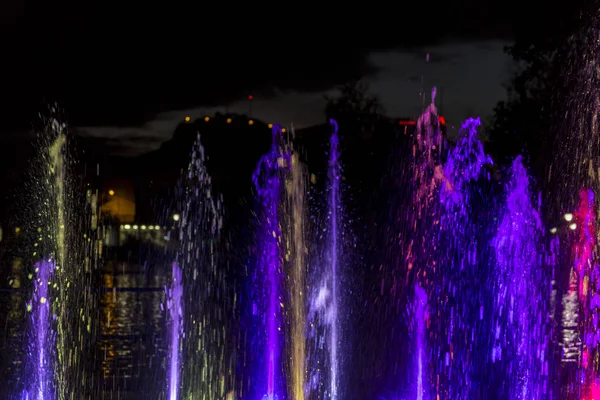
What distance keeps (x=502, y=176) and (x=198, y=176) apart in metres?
6.55

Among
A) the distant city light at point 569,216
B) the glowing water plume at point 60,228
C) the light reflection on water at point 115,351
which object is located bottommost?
the light reflection on water at point 115,351

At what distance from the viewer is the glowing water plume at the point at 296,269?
8422 mm

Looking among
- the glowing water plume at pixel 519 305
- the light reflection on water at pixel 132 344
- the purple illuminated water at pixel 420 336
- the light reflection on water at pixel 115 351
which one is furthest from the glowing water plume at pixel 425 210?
the light reflection on water at pixel 115 351

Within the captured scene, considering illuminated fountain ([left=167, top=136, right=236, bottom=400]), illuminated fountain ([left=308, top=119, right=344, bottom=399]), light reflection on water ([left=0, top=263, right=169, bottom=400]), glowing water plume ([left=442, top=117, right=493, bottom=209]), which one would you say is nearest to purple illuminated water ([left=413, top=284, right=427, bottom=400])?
illuminated fountain ([left=308, top=119, right=344, bottom=399])

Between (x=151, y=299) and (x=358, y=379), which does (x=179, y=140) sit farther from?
(x=358, y=379)

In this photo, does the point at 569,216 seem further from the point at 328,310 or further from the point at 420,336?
the point at 328,310

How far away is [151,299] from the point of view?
19.4 meters

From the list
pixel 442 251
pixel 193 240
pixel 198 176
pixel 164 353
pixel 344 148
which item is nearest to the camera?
pixel 164 353

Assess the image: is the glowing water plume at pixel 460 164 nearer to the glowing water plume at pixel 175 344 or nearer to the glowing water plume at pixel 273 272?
the glowing water plume at pixel 273 272

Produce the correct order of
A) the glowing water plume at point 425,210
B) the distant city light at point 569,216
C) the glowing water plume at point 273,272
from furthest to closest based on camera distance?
the distant city light at point 569,216 → the glowing water plume at point 425,210 → the glowing water plume at point 273,272

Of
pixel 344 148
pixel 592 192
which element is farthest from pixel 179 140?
pixel 592 192

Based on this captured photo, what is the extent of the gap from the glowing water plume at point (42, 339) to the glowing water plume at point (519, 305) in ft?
14.1

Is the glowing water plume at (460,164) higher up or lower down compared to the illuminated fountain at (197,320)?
higher up

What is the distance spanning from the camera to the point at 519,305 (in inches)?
440
